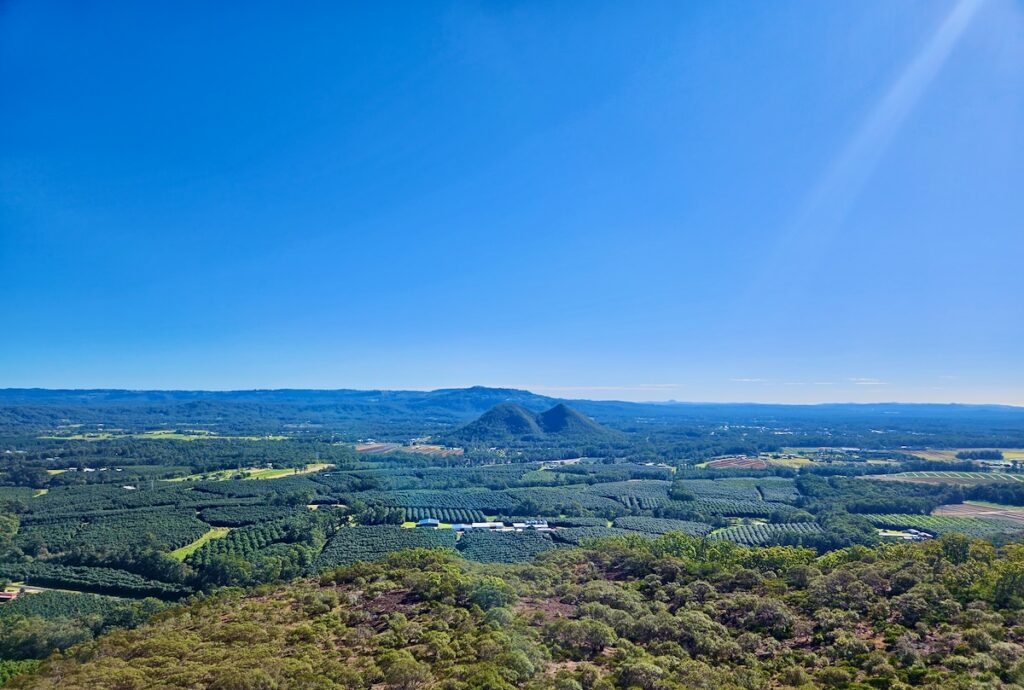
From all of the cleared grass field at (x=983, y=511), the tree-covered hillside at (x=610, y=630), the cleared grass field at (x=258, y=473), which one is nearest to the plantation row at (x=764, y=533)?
the cleared grass field at (x=983, y=511)

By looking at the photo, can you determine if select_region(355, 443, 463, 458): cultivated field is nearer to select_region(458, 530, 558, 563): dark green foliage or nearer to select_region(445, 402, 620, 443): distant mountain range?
select_region(445, 402, 620, 443): distant mountain range

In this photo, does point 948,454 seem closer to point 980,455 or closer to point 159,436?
point 980,455

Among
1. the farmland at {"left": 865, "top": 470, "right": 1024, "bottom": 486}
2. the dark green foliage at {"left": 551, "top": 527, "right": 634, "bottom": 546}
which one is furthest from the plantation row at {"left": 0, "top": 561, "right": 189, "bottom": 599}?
the farmland at {"left": 865, "top": 470, "right": 1024, "bottom": 486}

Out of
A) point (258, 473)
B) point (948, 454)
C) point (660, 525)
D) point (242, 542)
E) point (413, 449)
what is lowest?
point (413, 449)

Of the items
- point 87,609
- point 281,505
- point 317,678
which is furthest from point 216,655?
point 281,505

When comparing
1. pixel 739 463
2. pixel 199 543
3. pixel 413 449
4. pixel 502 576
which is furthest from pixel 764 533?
pixel 413 449

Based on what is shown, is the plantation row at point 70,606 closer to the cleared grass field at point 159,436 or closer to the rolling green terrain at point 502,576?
the rolling green terrain at point 502,576

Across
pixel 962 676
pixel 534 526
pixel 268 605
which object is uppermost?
pixel 962 676

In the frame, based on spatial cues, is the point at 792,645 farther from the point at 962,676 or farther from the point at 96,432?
the point at 96,432
